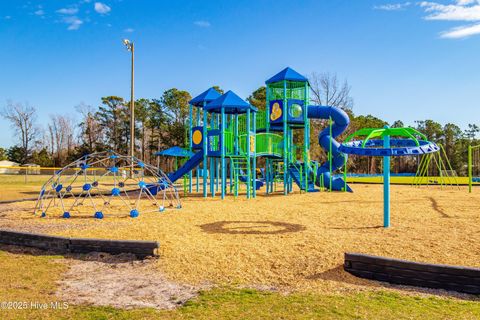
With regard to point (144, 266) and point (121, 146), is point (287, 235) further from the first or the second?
point (121, 146)

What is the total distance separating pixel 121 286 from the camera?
5.71 meters

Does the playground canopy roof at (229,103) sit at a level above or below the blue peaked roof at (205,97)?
below

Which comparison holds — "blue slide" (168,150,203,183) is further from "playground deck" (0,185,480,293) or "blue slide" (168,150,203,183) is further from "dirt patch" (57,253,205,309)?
"dirt patch" (57,253,205,309)

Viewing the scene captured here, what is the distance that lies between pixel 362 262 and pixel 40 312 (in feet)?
14.8

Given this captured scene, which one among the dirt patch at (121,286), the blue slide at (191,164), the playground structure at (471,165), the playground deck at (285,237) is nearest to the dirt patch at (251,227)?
the playground deck at (285,237)

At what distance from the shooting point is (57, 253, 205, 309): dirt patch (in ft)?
16.6

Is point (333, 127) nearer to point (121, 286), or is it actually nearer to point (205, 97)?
point (205, 97)

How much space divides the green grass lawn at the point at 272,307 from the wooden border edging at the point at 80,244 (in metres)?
1.88

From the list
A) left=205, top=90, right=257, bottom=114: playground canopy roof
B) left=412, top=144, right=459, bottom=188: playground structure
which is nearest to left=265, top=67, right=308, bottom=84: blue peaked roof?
left=205, top=90, right=257, bottom=114: playground canopy roof

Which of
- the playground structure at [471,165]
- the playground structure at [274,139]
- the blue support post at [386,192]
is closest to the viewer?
the blue support post at [386,192]

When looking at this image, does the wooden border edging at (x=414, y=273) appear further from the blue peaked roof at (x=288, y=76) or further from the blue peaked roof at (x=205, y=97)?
the blue peaked roof at (x=288, y=76)

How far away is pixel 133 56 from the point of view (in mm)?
25891

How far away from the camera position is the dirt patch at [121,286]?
16.6 feet

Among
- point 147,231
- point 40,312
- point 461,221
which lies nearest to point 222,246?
point 147,231
